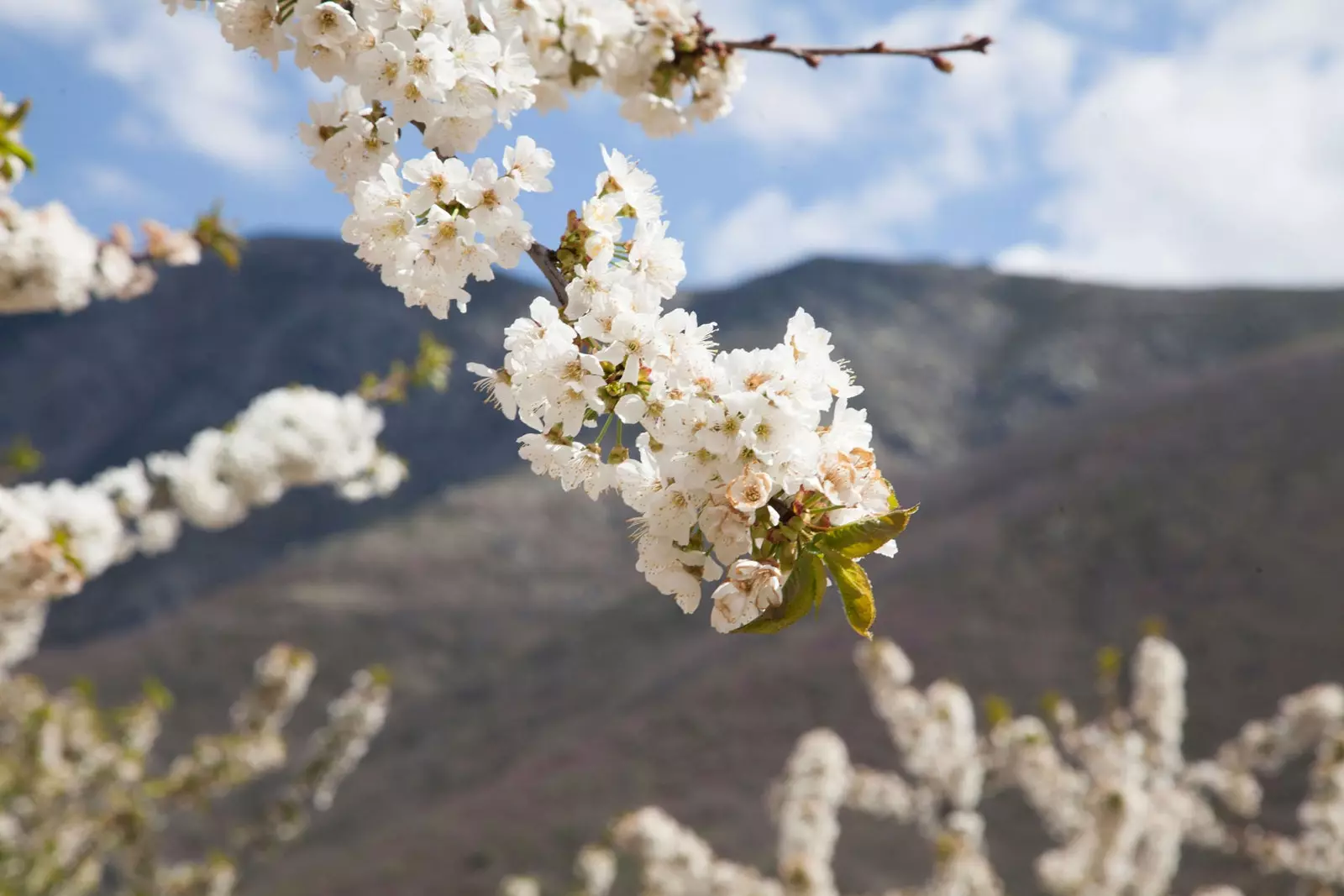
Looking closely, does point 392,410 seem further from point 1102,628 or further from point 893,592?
point 1102,628

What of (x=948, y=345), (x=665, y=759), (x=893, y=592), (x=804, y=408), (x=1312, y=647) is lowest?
(x=948, y=345)

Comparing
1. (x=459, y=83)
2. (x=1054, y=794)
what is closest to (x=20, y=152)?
(x=459, y=83)

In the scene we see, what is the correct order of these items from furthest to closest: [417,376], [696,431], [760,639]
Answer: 1. [760,639]
2. [417,376]
3. [696,431]

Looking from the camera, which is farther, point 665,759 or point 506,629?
point 506,629

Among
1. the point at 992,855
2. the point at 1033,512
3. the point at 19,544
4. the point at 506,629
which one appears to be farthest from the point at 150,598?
the point at 19,544

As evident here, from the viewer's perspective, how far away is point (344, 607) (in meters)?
43.2

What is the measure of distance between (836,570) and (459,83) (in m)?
0.79

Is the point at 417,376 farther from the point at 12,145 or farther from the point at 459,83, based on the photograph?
the point at 459,83

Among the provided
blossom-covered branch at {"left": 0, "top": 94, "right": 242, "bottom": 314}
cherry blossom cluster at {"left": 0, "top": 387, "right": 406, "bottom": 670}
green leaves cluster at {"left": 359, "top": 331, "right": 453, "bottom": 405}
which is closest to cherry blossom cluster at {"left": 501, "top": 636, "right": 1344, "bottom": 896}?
cherry blossom cluster at {"left": 0, "top": 387, "right": 406, "bottom": 670}

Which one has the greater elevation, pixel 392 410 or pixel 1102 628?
pixel 1102 628

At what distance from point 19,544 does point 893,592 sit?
3188cm

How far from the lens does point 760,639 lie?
32.0 m

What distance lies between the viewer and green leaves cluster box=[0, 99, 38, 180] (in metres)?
1.90

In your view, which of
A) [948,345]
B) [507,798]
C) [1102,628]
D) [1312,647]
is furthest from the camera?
[948,345]
